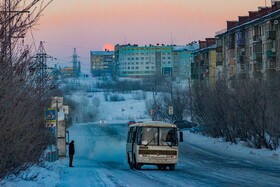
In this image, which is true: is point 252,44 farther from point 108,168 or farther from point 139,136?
A: point 139,136

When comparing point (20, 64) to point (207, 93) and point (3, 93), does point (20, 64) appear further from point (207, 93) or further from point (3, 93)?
point (207, 93)

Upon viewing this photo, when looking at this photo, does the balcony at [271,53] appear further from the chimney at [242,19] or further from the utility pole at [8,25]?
the utility pole at [8,25]

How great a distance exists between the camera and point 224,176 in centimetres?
2977

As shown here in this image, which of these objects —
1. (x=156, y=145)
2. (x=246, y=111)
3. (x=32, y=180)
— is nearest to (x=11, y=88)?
(x=32, y=180)

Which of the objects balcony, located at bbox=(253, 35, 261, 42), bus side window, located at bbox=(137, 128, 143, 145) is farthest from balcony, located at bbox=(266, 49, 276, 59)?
bus side window, located at bbox=(137, 128, 143, 145)

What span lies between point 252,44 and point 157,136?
59938 millimetres

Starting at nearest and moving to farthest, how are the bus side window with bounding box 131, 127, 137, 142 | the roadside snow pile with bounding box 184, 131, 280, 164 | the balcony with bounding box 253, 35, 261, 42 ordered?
the bus side window with bounding box 131, 127, 137, 142
the roadside snow pile with bounding box 184, 131, 280, 164
the balcony with bounding box 253, 35, 261, 42

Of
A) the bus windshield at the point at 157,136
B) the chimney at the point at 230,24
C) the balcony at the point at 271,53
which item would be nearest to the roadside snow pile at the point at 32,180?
the bus windshield at the point at 157,136

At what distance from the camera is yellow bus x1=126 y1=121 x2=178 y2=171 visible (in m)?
35.1

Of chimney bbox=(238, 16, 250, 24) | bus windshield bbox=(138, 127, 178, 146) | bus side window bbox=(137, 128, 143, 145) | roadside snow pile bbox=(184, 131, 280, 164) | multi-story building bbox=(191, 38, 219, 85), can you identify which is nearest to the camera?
bus windshield bbox=(138, 127, 178, 146)

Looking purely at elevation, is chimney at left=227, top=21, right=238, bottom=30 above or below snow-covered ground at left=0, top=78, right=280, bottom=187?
above

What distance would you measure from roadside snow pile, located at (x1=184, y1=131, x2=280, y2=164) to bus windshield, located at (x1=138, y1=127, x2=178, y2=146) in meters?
9.09

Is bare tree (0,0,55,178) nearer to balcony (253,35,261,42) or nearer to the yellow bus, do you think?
the yellow bus

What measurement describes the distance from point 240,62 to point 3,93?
83955 mm
